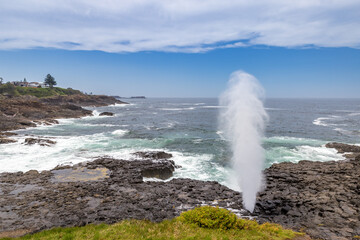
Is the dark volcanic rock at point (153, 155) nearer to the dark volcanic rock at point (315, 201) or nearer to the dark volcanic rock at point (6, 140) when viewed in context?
the dark volcanic rock at point (315, 201)

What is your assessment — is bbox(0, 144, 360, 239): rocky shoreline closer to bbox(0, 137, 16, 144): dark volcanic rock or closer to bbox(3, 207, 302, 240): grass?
bbox(3, 207, 302, 240): grass

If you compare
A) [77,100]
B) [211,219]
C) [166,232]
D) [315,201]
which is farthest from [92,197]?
[77,100]

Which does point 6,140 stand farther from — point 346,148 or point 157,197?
point 346,148

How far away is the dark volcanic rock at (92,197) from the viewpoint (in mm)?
14586

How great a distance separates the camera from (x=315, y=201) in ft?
54.1

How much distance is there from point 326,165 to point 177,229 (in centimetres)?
2311

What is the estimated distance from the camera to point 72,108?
99375 mm

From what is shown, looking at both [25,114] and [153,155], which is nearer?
[153,155]

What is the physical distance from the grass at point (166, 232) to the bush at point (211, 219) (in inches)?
5.6

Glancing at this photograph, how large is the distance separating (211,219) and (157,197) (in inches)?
284

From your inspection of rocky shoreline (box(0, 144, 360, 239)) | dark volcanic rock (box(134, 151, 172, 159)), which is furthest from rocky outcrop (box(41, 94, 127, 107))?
rocky shoreline (box(0, 144, 360, 239))

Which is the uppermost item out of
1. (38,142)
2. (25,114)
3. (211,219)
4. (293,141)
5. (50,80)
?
(50,80)

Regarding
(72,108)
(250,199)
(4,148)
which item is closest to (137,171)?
(250,199)

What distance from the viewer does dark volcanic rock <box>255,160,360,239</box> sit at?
13656mm
